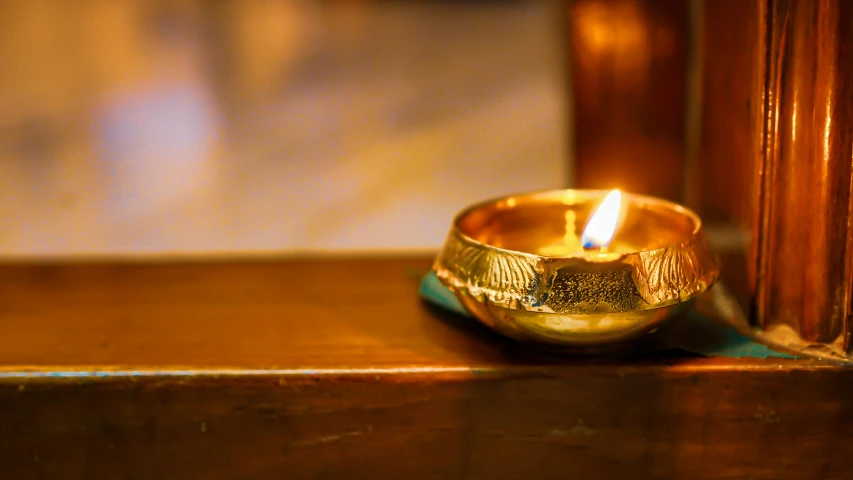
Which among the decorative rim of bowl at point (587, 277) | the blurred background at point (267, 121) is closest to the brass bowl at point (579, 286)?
the decorative rim of bowl at point (587, 277)

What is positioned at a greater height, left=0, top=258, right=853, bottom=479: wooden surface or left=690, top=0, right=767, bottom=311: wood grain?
left=690, top=0, right=767, bottom=311: wood grain

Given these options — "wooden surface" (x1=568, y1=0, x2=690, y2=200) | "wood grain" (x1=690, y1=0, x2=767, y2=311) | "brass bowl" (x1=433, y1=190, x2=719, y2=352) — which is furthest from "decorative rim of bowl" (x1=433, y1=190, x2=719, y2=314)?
"wooden surface" (x1=568, y1=0, x2=690, y2=200)

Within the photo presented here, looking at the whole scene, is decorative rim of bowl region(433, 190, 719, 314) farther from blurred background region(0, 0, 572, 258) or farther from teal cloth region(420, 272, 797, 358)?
blurred background region(0, 0, 572, 258)

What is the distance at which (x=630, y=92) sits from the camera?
3.59 ft

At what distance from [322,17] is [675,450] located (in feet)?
2.89

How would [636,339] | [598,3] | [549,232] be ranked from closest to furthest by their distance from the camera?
[636,339], [549,232], [598,3]

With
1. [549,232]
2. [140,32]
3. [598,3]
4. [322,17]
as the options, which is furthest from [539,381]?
[140,32]

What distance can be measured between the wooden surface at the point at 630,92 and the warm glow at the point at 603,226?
0.53 meters

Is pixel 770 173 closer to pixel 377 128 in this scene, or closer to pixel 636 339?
pixel 636 339

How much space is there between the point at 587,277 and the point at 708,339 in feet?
0.55

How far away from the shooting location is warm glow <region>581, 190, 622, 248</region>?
60cm

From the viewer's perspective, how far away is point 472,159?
1255mm

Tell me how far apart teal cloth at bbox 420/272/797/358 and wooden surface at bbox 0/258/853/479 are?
15 millimetres

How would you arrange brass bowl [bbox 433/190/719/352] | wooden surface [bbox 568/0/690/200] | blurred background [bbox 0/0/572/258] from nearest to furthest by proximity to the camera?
1. brass bowl [bbox 433/190/719/352]
2. wooden surface [bbox 568/0/690/200]
3. blurred background [bbox 0/0/572/258]
